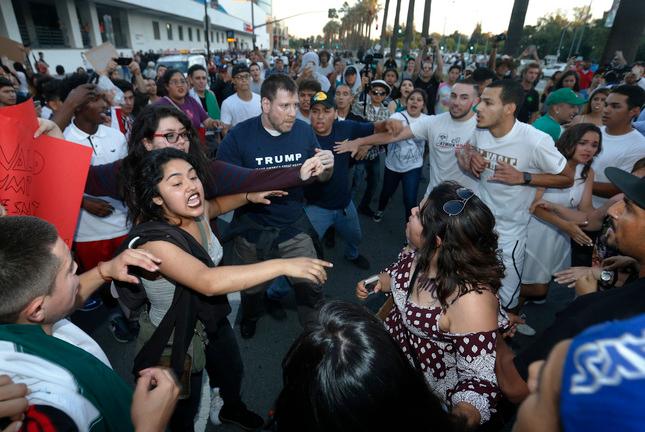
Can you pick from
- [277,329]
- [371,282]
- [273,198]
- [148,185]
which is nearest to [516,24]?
[273,198]

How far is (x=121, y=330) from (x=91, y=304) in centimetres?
64

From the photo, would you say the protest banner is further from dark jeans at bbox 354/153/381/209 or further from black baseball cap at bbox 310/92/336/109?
dark jeans at bbox 354/153/381/209

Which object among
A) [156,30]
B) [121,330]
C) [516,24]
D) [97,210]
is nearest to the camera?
[97,210]

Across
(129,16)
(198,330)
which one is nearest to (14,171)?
(198,330)

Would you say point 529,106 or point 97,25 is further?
point 97,25

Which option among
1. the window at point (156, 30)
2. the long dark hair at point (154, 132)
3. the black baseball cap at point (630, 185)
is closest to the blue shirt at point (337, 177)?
the long dark hair at point (154, 132)

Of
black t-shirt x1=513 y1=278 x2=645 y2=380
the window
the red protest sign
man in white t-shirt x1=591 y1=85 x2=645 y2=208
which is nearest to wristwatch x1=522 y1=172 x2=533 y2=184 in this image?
man in white t-shirt x1=591 y1=85 x2=645 y2=208

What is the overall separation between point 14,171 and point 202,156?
1003 mm

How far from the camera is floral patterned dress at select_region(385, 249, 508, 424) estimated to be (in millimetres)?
1516

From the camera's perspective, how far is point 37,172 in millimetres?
1948

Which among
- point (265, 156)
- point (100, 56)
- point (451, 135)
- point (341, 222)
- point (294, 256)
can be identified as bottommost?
point (341, 222)

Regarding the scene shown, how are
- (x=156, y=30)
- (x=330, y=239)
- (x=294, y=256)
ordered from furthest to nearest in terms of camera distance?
(x=156, y=30), (x=330, y=239), (x=294, y=256)

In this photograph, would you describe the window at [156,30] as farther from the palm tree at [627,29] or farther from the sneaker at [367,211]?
the sneaker at [367,211]

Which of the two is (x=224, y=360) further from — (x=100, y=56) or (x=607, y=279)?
(x=100, y=56)
